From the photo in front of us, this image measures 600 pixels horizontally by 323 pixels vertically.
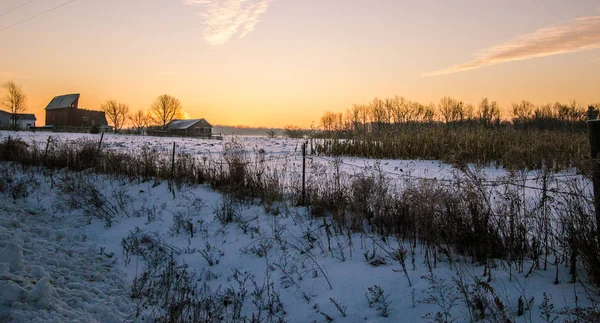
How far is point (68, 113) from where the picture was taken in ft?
224

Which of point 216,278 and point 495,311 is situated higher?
point 495,311

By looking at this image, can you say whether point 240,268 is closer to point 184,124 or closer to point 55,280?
point 55,280

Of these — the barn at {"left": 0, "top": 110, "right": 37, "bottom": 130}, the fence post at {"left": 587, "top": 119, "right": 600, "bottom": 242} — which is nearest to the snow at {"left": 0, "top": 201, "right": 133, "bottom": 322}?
the fence post at {"left": 587, "top": 119, "right": 600, "bottom": 242}

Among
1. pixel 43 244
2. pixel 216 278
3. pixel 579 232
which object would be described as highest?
pixel 579 232

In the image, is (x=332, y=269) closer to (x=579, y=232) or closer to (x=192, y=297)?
(x=192, y=297)

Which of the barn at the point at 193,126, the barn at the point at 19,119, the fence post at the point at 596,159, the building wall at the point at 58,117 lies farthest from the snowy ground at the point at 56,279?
the barn at the point at 19,119

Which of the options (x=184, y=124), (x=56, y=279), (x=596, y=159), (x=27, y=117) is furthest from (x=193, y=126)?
(x=596, y=159)

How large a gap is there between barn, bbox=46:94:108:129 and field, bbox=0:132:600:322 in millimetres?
68578

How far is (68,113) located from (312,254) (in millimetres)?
77103

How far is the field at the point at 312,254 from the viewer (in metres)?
4.07

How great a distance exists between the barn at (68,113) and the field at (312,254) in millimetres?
68578

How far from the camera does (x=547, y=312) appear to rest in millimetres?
3525

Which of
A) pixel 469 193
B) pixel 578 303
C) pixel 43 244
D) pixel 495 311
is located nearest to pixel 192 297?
pixel 43 244

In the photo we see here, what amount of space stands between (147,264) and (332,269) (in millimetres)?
3369
